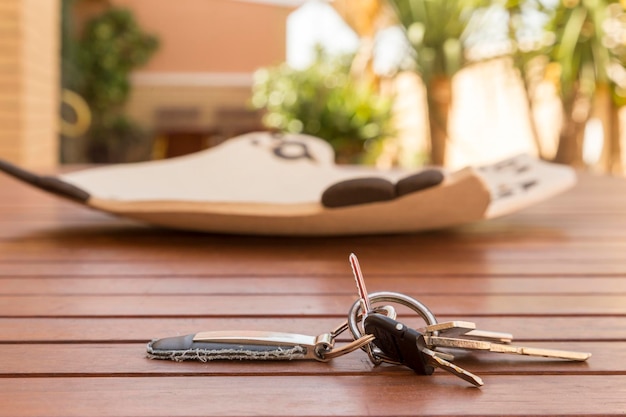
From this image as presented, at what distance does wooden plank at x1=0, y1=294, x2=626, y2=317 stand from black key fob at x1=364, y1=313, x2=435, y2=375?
0.64 ft

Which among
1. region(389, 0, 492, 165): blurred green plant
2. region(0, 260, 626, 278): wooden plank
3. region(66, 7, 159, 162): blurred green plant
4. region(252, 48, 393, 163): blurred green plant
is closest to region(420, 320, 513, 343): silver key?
region(0, 260, 626, 278): wooden plank

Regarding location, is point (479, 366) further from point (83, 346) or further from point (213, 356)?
point (83, 346)

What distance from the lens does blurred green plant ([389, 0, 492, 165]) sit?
4.99 metres

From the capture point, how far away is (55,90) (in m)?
4.04

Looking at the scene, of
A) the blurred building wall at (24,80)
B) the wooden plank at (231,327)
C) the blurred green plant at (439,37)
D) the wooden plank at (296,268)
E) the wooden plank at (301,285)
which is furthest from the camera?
the blurred green plant at (439,37)

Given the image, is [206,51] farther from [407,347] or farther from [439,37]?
[407,347]

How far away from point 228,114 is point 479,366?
896 cm

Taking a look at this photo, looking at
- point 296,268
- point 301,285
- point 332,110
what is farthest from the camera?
point 332,110

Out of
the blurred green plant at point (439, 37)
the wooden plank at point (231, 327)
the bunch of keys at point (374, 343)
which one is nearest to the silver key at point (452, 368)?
the bunch of keys at point (374, 343)

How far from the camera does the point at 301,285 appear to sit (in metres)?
0.87

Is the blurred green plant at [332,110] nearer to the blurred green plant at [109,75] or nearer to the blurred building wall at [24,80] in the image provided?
the blurred building wall at [24,80]

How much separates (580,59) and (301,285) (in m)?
4.16

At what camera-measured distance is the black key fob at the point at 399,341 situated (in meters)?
0.50

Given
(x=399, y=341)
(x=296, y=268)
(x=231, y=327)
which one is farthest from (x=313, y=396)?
(x=296, y=268)
